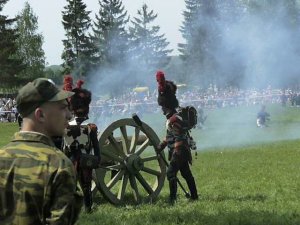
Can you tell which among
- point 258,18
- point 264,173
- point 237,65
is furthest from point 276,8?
point 264,173

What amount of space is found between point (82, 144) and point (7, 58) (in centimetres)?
4239

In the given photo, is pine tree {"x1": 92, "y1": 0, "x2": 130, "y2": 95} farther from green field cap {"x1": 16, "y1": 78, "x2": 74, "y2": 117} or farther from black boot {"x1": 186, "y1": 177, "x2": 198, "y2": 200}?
green field cap {"x1": 16, "y1": 78, "x2": 74, "y2": 117}

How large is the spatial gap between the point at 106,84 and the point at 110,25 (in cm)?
908

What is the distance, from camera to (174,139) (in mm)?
7832

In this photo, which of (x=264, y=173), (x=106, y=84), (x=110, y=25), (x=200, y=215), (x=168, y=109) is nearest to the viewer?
(x=200, y=215)

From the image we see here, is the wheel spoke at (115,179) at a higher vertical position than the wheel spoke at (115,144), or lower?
lower

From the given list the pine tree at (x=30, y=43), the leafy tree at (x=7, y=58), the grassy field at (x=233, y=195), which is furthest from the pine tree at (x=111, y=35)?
the pine tree at (x=30, y=43)

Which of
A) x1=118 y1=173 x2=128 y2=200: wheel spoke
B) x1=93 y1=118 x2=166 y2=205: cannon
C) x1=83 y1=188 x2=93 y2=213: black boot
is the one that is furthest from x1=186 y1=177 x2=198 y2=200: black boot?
x1=83 y1=188 x2=93 y2=213: black boot

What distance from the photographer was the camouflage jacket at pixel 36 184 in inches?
98.5

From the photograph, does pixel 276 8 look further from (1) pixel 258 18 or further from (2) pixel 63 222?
(2) pixel 63 222

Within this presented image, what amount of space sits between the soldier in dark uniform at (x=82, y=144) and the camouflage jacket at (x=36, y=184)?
4.18 metres

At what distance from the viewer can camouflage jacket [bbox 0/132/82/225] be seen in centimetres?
250

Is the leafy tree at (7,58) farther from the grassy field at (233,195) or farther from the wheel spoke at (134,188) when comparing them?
the wheel spoke at (134,188)

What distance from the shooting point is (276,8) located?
2225 cm
